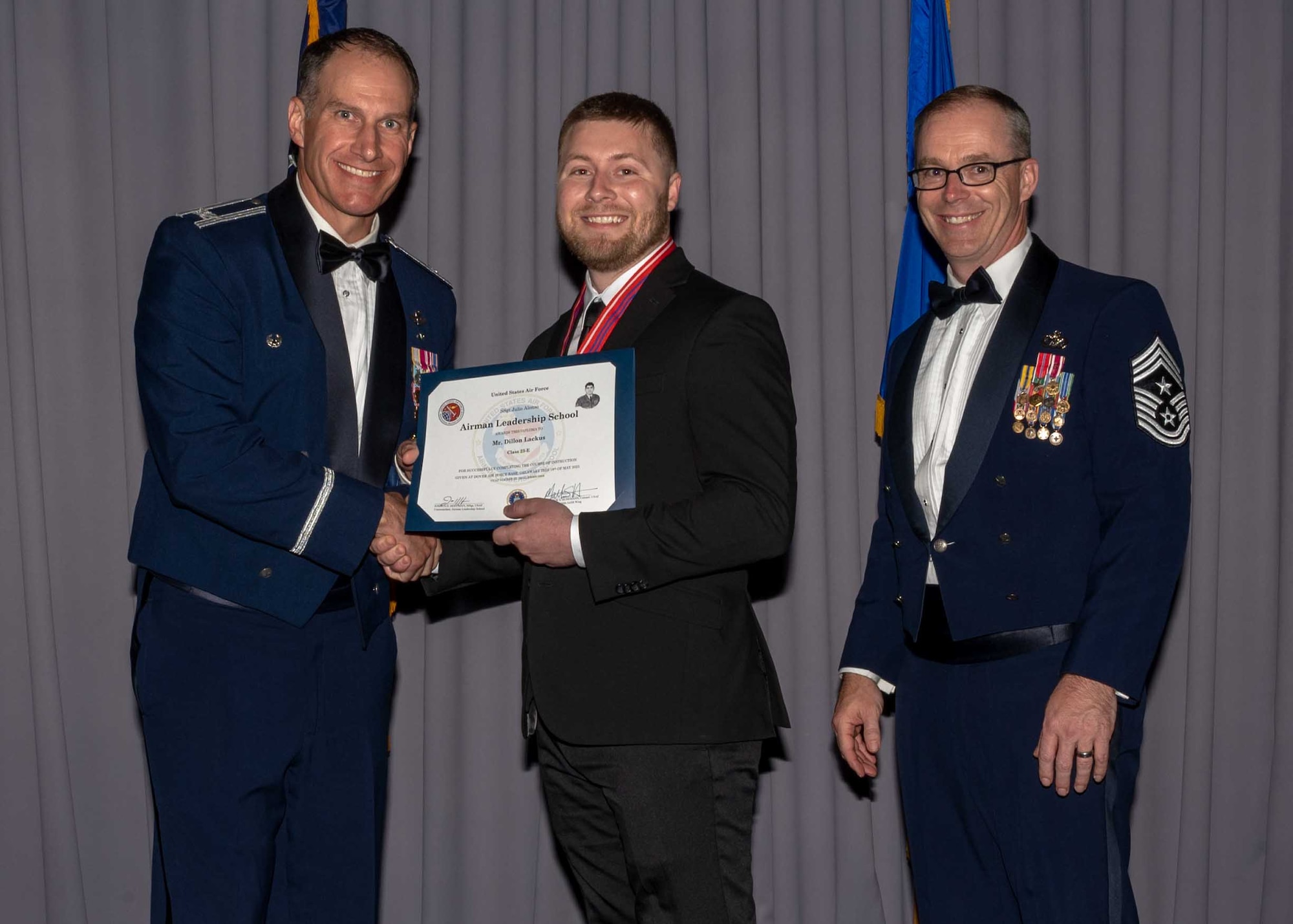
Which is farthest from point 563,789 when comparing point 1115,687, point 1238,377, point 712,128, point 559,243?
point 1238,377

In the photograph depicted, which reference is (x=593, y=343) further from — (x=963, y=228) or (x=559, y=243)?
(x=559, y=243)

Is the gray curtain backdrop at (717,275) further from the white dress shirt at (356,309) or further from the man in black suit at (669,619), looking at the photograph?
the man in black suit at (669,619)

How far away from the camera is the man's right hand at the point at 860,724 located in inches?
103

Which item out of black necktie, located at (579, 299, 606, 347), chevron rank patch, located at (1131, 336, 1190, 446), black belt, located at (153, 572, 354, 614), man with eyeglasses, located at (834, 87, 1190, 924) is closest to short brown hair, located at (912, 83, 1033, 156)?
man with eyeglasses, located at (834, 87, 1190, 924)

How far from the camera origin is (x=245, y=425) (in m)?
2.45

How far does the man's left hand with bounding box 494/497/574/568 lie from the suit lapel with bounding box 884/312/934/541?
0.78 meters

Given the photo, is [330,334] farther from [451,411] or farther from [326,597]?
[326,597]

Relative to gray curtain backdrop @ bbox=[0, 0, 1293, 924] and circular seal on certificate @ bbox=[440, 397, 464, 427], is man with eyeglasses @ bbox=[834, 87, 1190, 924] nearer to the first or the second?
circular seal on certificate @ bbox=[440, 397, 464, 427]

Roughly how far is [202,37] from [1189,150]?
3622mm

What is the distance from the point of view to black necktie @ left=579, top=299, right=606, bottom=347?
2572 millimetres

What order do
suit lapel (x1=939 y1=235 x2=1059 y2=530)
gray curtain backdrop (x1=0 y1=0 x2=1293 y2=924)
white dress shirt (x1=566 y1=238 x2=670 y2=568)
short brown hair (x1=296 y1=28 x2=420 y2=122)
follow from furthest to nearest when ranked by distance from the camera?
1. gray curtain backdrop (x1=0 y1=0 x2=1293 y2=924)
2. short brown hair (x1=296 y1=28 x2=420 y2=122)
3. white dress shirt (x1=566 y1=238 x2=670 y2=568)
4. suit lapel (x1=939 y1=235 x2=1059 y2=530)

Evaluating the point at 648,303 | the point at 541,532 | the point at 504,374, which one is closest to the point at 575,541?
the point at 541,532

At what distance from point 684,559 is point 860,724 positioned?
Result: 2.35 ft

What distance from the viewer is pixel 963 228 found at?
252 cm
